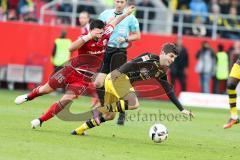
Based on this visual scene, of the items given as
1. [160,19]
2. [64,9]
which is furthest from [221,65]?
A: [64,9]

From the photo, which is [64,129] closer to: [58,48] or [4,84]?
[58,48]

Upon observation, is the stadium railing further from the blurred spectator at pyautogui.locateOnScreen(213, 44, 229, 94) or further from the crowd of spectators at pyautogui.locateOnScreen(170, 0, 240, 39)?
the blurred spectator at pyautogui.locateOnScreen(213, 44, 229, 94)

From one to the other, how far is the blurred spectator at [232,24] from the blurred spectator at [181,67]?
287cm

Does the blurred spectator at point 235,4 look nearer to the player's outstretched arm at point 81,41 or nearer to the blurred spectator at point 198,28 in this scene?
the blurred spectator at point 198,28

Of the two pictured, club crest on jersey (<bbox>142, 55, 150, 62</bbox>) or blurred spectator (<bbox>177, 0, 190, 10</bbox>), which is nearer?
club crest on jersey (<bbox>142, 55, 150, 62</bbox>)

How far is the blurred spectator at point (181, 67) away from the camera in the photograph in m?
27.9

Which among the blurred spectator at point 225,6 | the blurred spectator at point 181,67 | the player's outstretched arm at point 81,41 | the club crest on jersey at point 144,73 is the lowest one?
the blurred spectator at point 181,67

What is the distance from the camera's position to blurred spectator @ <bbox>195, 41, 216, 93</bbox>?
2825 cm

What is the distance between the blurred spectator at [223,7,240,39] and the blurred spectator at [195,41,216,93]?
6.75 feet

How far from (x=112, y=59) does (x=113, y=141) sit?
3.23 meters

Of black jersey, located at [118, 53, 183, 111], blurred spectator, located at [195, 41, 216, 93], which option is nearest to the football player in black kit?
black jersey, located at [118, 53, 183, 111]

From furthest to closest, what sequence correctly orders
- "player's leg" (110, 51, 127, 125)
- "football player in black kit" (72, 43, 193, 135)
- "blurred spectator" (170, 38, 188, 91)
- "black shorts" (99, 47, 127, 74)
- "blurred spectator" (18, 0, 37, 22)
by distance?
1. "blurred spectator" (18, 0, 37, 22)
2. "blurred spectator" (170, 38, 188, 91)
3. "player's leg" (110, 51, 127, 125)
4. "black shorts" (99, 47, 127, 74)
5. "football player in black kit" (72, 43, 193, 135)

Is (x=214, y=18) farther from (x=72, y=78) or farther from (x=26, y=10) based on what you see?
(x=72, y=78)

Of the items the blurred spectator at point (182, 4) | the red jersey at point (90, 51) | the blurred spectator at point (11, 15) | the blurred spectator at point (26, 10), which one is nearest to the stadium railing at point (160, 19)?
the blurred spectator at point (26, 10)
